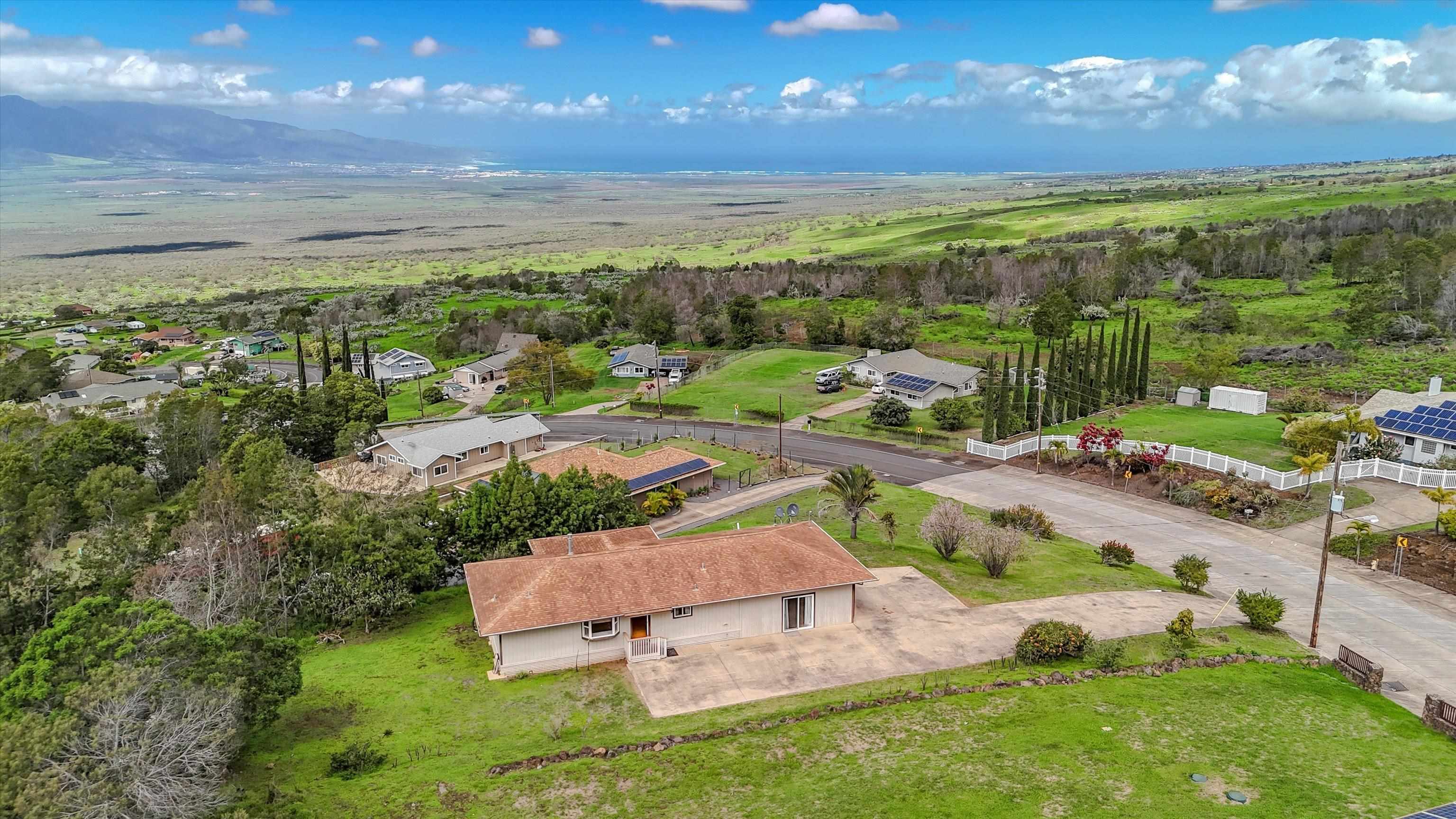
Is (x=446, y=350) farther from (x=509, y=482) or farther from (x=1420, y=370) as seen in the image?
(x=1420, y=370)

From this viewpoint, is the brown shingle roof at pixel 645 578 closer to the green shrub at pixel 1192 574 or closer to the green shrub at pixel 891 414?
the green shrub at pixel 1192 574

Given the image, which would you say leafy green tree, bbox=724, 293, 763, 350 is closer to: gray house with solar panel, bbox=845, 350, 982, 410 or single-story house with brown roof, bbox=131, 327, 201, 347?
gray house with solar panel, bbox=845, 350, 982, 410

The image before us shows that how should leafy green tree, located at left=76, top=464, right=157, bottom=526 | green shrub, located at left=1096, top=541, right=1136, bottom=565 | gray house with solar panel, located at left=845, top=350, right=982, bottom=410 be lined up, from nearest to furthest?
green shrub, located at left=1096, top=541, right=1136, bottom=565 < leafy green tree, located at left=76, top=464, right=157, bottom=526 < gray house with solar panel, located at left=845, top=350, right=982, bottom=410

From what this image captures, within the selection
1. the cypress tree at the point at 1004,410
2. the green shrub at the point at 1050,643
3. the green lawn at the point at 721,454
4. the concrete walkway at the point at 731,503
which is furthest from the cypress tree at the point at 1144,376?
the green shrub at the point at 1050,643

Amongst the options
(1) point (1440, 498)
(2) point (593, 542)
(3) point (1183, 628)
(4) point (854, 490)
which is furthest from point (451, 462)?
(1) point (1440, 498)

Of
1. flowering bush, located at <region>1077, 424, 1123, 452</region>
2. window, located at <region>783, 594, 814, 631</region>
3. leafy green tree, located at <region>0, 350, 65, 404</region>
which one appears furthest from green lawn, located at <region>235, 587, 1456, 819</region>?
leafy green tree, located at <region>0, 350, 65, 404</region>

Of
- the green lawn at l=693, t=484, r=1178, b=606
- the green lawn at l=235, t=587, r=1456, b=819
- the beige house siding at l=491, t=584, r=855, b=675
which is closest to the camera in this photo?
the green lawn at l=235, t=587, r=1456, b=819

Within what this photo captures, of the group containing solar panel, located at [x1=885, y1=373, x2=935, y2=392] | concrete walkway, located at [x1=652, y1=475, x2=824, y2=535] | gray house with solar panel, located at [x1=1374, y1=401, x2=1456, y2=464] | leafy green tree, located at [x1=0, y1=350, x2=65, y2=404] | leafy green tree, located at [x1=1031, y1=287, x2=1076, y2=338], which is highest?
leafy green tree, located at [x1=1031, y1=287, x2=1076, y2=338]
